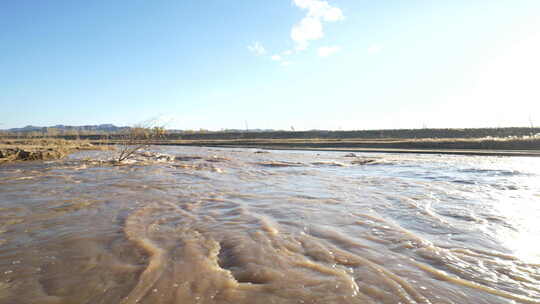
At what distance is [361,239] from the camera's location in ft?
10.4

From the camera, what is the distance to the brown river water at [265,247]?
2068 mm

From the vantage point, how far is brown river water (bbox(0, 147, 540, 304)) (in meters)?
2.07

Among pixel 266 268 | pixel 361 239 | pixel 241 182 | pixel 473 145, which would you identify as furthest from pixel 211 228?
pixel 473 145

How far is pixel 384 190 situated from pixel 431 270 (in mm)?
4004

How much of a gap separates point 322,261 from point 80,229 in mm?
2900

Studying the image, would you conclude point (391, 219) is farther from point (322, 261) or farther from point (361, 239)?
point (322, 261)

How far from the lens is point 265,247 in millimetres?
2896

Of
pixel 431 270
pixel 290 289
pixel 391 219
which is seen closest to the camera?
pixel 290 289

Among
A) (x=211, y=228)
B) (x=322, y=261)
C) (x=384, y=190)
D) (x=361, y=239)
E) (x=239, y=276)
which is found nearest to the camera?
(x=239, y=276)

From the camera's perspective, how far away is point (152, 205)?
4625mm

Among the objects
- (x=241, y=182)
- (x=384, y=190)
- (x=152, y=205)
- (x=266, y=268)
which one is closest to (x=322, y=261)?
(x=266, y=268)

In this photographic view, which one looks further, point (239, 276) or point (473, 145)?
point (473, 145)

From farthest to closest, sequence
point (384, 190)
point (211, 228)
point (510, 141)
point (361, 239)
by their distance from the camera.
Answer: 1. point (510, 141)
2. point (384, 190)
3. point (211, 228)
4. point (361, 239)

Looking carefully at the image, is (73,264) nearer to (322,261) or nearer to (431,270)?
(322,261)
